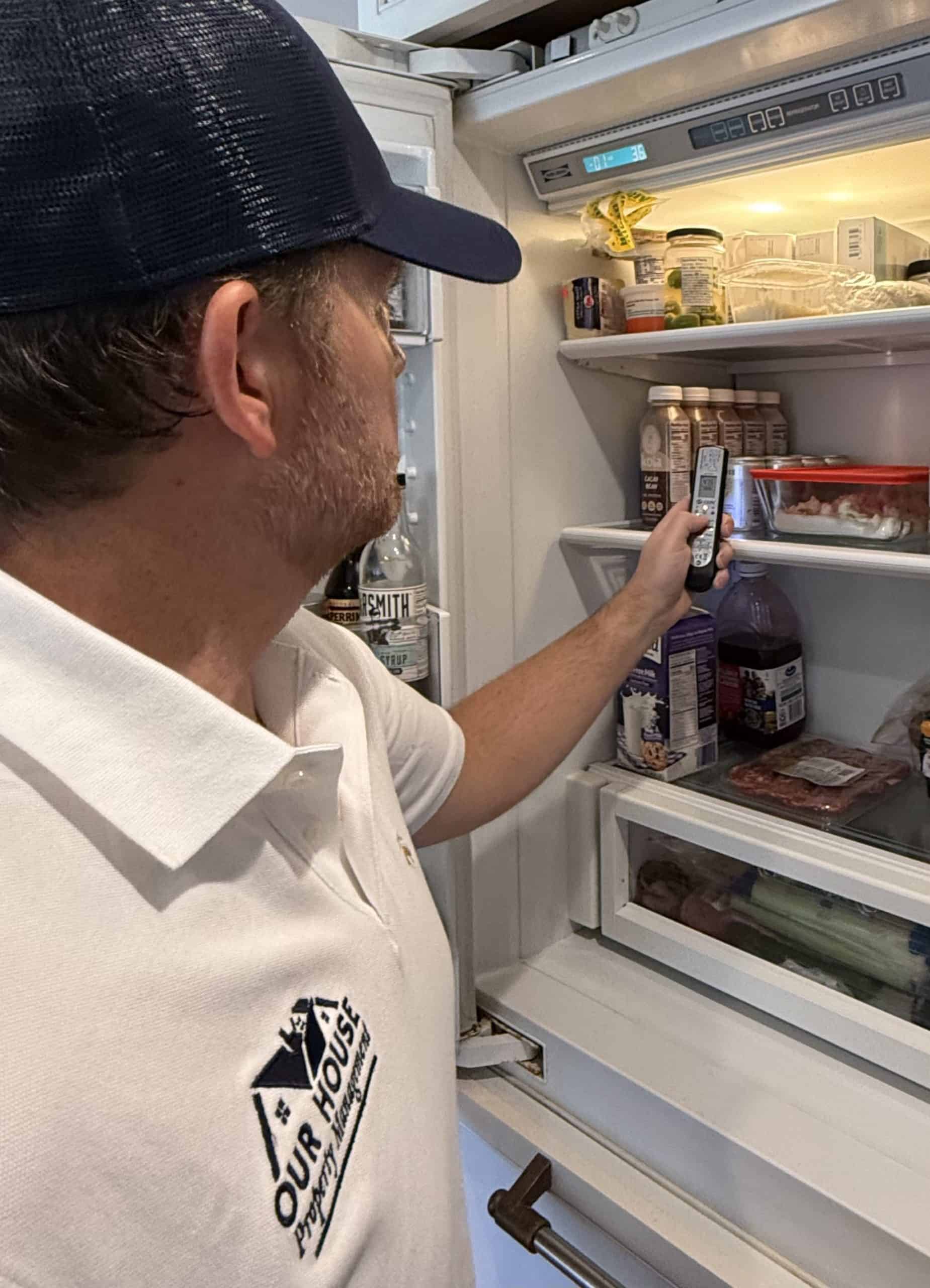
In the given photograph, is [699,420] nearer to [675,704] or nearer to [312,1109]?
[675,704]

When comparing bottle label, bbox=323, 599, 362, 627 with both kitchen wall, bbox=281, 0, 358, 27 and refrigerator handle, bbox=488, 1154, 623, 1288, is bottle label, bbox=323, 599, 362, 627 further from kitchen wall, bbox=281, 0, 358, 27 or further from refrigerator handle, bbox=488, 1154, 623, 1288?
kitchen wall, bbox=281, 0, 358, 27

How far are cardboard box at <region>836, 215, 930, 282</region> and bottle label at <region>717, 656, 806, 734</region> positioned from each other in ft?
1.68

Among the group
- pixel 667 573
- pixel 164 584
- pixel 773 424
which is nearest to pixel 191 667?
pixel 164 584

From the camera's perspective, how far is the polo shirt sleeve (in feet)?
2.83

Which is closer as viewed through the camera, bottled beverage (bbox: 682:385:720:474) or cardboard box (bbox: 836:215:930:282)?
cardboard box (bbox: 836:215:930:282)

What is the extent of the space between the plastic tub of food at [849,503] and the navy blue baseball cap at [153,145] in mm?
667

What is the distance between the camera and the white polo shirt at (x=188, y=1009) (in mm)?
417

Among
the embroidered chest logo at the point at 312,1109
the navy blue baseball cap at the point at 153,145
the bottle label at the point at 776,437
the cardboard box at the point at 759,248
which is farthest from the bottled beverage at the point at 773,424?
the embroidered chest logo at the point at 312,1109

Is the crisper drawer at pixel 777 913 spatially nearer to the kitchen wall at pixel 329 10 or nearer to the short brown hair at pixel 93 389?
the short brown hair at pixel 93 389

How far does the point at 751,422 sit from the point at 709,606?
10.4 inches

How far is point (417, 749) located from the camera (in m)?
0.88

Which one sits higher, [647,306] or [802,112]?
[802,112]

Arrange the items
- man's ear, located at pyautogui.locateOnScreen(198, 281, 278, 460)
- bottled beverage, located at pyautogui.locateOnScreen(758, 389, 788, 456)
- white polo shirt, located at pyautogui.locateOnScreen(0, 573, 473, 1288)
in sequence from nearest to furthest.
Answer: white polo shirt, located at pyautogui.locateOnScreen(0, 573, 473, 1288), man's ear, located at pyautogui.locateOnScreen(198, 281, 278, 460), bottled beverage, located at pyautogui.locateOnScreen(758, 389, 788, 456)

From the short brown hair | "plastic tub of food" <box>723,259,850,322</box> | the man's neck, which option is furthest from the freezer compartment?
the short brown hair
